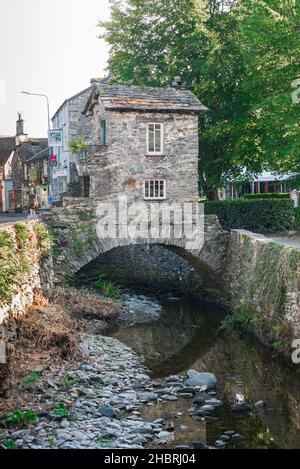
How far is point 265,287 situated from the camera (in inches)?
711

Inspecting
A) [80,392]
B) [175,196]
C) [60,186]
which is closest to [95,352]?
[80,392]

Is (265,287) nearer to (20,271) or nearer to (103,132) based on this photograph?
(20,271)

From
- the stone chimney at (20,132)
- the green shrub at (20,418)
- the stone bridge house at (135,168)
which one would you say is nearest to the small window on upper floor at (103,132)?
the stone bridge house at (135,168)

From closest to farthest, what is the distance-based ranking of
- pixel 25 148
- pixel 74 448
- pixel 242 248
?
pixel 74 448, pixel 242 248, pixel 25 148

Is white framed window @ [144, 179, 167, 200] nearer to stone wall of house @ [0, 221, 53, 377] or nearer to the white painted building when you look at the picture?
stone wall of house @ [0, 221, 53, 377]

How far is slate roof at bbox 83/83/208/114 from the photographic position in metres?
22.8

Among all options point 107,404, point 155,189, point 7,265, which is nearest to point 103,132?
point 155,189

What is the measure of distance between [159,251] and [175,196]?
19.1 ft

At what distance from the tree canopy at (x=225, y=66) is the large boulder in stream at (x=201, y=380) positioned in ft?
34.2

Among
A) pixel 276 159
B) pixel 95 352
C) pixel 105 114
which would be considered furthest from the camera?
pixel 276 159

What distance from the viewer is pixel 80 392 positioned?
1292cm

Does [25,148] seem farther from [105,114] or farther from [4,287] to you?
[4,287]

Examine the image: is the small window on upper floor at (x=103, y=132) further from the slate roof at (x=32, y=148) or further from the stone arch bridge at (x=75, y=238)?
the slate roof at (x=32, y=148)
